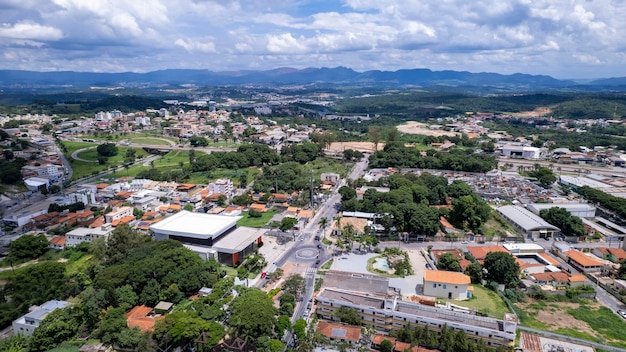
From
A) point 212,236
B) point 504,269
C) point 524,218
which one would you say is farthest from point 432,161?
point 212,236

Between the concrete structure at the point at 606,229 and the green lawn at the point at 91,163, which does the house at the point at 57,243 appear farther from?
the concrete structure at the point at 606,229

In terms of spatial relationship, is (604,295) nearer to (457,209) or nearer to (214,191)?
(457,209)

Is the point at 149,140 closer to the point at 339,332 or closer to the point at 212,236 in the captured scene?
the point at 212,236

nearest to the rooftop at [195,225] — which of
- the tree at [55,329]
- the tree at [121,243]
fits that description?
the tree at [121,243]

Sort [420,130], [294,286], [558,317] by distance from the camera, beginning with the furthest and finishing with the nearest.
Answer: [420,130], [294,286], [558,317]

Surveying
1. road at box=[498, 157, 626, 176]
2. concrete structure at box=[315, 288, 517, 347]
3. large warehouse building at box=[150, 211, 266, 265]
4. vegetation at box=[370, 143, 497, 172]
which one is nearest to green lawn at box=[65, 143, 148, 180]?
large warehouse building at box=[150, 211, 266, 265]
